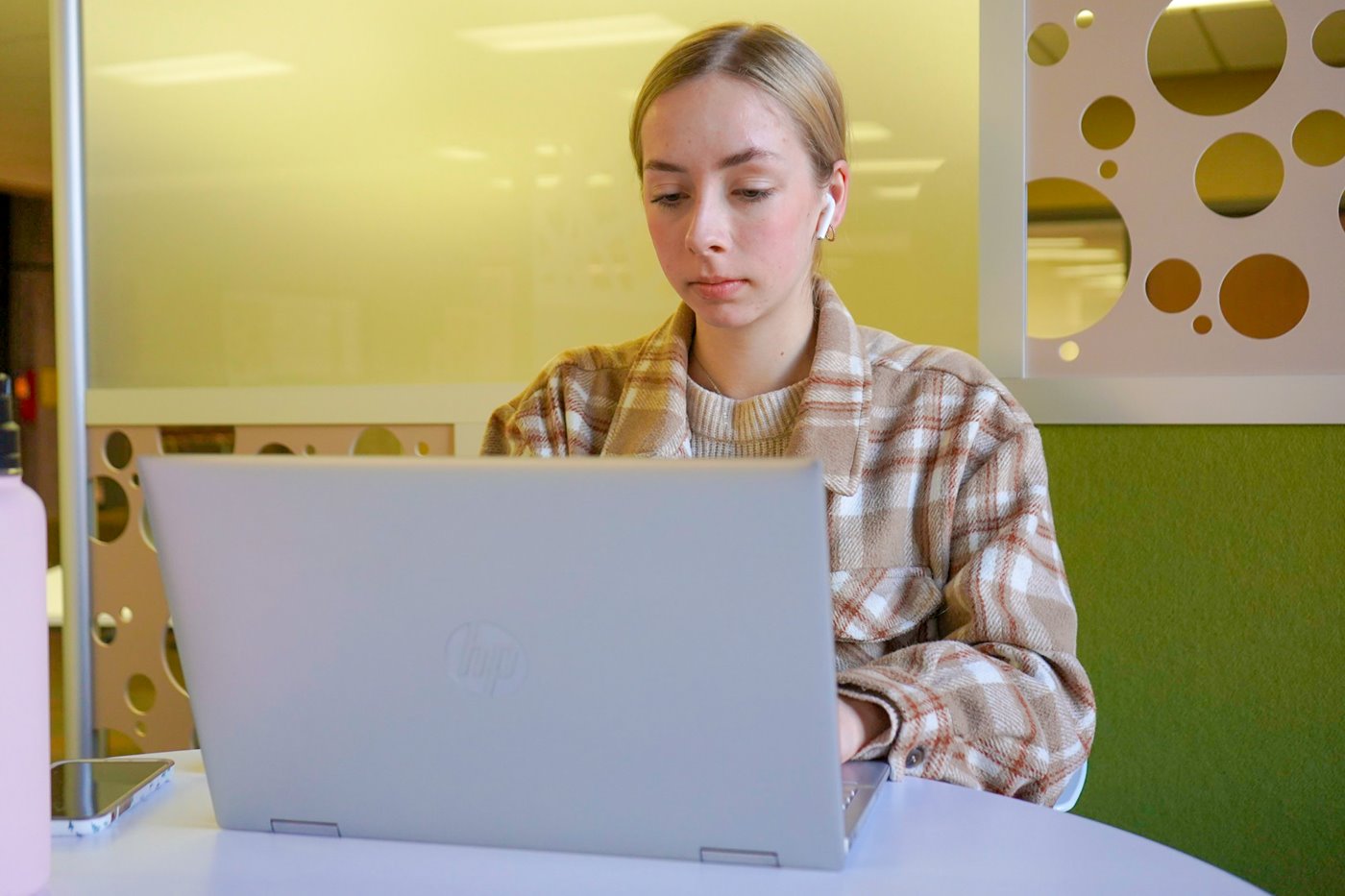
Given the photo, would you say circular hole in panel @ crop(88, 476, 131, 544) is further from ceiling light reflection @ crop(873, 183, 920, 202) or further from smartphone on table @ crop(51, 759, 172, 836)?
smartphone on table @ crop(51, 759, 172, 836)

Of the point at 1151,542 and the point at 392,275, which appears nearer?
the point at 1151,542

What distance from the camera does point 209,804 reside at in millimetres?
924

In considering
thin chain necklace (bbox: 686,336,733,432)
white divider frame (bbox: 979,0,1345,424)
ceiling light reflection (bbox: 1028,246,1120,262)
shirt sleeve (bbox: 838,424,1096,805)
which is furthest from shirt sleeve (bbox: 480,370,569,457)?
ceiling light reflection (bbox: 1028,246,1120,262)

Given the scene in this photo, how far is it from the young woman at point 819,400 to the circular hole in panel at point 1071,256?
44cm

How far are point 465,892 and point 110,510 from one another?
80.1 inches

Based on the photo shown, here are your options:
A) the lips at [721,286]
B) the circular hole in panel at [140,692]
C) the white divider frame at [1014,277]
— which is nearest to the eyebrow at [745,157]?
the lips at [721,286]

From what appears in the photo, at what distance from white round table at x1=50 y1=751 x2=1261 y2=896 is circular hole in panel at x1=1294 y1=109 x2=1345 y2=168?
4.00ft

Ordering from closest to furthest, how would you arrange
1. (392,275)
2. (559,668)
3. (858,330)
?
Result: (559,668), (858,330), (392,275)

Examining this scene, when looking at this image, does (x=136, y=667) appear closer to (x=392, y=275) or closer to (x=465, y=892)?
(x=392, y=275)

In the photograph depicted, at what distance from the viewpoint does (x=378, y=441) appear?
91.4 inches

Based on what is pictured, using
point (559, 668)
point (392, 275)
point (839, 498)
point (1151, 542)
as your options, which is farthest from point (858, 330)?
point (392, 275)

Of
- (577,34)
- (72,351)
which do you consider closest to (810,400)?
(577,34)

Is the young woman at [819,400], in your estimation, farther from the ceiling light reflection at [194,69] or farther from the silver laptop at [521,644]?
the ceiling light reflection at [194,69]

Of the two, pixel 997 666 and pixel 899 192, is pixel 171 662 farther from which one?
pixel 997 666
